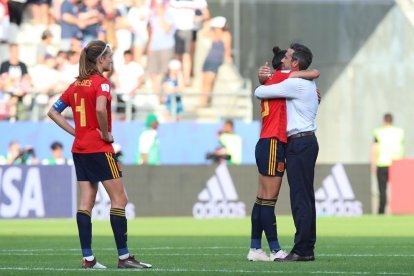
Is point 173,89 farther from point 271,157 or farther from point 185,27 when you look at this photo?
point 271,157

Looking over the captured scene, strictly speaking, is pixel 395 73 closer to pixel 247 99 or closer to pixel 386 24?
pixel 386 24

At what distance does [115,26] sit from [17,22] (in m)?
2.17

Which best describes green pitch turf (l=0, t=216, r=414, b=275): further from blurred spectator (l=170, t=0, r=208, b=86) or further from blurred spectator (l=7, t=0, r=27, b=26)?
blurred spectator (l=7, t=0, r=27, b=26)

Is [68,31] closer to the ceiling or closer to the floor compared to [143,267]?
closer to the ceiling

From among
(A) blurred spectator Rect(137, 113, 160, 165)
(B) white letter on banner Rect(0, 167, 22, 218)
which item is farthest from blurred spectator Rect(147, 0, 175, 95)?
(B) white letter on banner Rect(0, 167, 22, 218)

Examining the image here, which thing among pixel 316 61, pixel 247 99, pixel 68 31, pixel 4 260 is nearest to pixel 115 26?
pixel 68 31

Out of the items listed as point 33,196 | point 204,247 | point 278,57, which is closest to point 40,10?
point 33,196

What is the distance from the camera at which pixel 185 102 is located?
27.8 metres

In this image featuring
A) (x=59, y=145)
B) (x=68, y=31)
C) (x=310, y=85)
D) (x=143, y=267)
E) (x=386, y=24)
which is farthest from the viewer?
(x=386, y=24)

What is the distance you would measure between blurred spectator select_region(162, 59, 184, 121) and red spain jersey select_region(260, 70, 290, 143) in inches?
571

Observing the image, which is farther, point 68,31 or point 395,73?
point 395,73

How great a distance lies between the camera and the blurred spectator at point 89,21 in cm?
2720

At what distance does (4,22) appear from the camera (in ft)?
88.9

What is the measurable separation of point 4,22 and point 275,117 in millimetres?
16170
